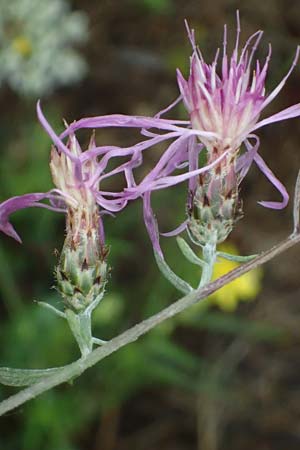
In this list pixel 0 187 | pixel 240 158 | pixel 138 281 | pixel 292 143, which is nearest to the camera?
pixel 240 158

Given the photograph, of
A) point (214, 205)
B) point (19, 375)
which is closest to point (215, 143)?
point (214, 205)

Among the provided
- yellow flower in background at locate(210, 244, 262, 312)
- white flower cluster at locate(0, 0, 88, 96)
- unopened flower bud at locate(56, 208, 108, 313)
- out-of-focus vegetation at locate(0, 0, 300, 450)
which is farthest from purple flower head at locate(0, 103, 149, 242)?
white flower cluster at locate(0, 0, 88, 96)

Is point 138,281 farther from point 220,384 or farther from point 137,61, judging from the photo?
point 137,61

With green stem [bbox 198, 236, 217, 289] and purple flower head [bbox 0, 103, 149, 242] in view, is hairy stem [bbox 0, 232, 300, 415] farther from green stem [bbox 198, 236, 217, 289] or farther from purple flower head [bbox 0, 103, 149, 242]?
purple flower head [bbox 0, 103, 149, 242]

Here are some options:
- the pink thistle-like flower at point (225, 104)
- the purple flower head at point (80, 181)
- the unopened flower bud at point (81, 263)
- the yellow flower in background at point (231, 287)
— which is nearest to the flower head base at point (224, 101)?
the pink thistle-like flower at point (225, 104)

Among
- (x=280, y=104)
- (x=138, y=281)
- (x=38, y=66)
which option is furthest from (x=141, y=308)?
(x=280, y=104)

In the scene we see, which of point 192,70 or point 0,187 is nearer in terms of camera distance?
point 192,70

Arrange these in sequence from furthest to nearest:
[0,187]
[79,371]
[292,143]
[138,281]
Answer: [292,143] → [138,281] → [0,187] → [79,371]
